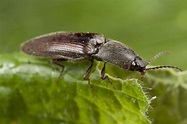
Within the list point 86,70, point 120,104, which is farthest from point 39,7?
point 120,104

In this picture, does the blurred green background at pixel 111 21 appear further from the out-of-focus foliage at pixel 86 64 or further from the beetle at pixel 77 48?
the beetle at pixel 77 48

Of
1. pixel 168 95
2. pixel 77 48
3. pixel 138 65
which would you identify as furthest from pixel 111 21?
pixel 168 95

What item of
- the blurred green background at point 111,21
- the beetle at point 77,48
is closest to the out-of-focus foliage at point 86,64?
the blurred green background at point 111,21

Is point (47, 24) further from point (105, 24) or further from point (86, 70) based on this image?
point (86, 70)

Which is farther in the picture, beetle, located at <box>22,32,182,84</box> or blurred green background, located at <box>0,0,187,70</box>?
blurred green background, located at <box>0,0,187,70</box>

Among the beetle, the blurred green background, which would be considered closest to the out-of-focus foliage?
the blurred green background

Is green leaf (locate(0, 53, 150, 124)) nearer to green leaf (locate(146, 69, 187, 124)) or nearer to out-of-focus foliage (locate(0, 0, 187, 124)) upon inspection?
out-of-focus foliage (locate(0, 0, 187, 124))
